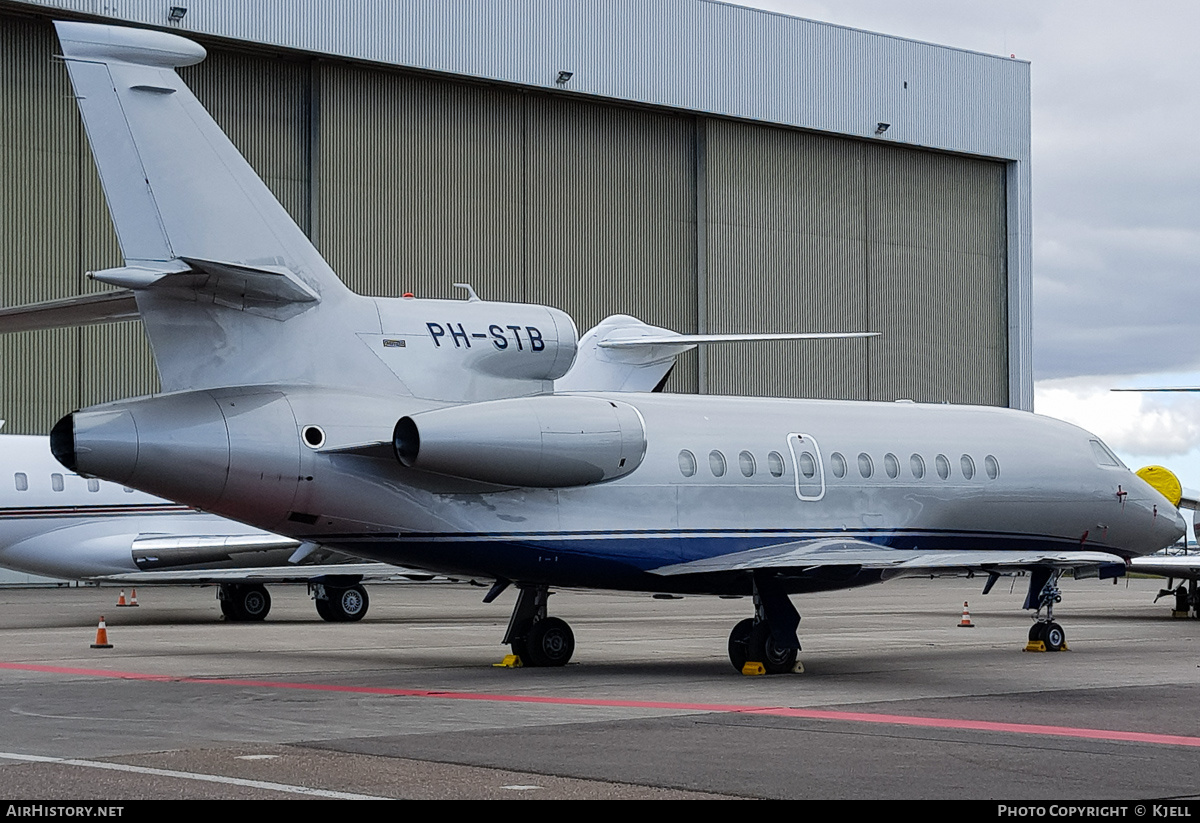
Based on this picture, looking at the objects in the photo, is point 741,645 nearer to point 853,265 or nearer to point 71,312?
point 71,312

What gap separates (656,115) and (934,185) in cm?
1156

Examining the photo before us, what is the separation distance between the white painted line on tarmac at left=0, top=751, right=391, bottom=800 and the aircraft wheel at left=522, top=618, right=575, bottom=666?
8.07 m

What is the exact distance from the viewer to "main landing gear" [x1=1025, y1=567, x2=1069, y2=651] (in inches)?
751

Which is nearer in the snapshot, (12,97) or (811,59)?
(12,97)

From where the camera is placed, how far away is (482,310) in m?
16.2

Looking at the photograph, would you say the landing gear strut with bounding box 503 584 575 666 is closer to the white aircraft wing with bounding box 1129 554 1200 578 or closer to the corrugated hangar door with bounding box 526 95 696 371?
the white aircraft wing with bounding box 1129 554 1200 578

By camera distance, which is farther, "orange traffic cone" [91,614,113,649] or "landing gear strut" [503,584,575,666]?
"orange traffic cone" [91,614,113,649]

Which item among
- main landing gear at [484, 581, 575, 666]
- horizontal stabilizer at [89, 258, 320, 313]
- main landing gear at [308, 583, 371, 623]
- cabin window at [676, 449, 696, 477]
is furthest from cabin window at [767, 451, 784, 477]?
main landing gear at [308, 583, 371, 623]

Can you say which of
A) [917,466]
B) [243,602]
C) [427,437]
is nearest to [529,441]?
[427,437]

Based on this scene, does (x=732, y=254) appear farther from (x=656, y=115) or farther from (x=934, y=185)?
(x=934, y=185)

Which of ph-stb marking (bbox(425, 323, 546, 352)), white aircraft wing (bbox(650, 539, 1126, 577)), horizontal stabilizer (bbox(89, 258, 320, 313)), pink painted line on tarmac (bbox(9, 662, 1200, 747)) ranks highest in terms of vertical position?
horizontal stabilizer (bbox(89, 258, 320, 313))

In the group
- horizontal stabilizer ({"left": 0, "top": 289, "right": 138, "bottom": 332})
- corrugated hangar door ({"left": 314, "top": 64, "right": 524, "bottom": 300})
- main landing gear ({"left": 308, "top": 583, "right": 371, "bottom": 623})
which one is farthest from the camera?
corrugated hangar door ({"left": 314, "top": 64, "right": 524, "bottom": 300})

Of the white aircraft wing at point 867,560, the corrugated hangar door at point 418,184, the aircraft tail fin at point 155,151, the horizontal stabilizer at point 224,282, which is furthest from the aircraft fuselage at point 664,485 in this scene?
the corrugated hangar door at point 418,184
